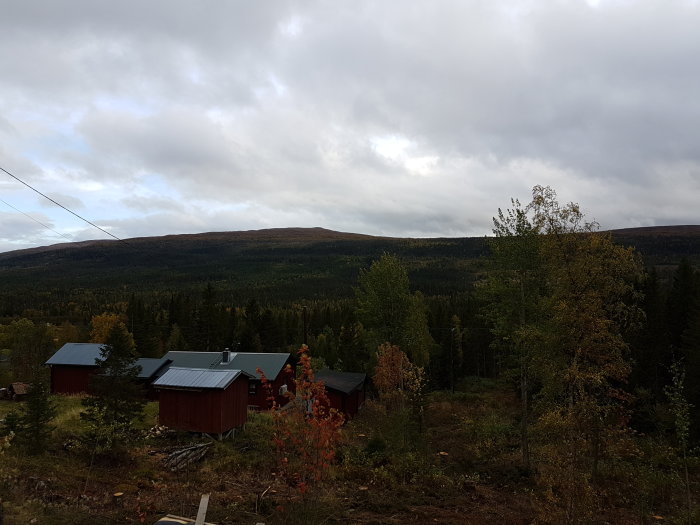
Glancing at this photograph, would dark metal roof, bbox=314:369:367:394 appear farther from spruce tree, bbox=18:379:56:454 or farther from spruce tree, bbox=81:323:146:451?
Answer: spruce tree, bbox=18:379:56:454

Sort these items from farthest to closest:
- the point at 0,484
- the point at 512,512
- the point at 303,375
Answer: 1. the point at 512,512
2. the point at 0,484
3. the point at 303,375

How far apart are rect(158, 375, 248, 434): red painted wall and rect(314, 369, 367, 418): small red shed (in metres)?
10.1

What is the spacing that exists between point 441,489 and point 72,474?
15.7m

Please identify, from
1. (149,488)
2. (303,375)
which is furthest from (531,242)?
(149,488)

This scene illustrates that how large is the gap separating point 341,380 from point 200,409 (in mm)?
16690

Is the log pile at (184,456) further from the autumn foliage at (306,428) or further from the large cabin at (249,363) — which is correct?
the large cabin at (249,363)

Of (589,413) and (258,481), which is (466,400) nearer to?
(258,481)

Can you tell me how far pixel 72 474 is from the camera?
18031 millimetres

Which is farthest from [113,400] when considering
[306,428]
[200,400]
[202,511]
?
[306,428]

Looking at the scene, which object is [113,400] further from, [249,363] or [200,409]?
[249,363]

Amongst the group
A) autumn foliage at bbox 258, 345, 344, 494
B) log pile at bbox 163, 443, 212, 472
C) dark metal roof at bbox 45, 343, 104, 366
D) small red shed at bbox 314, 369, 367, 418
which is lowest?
small red shed at bbox 314, 369, 367, 418

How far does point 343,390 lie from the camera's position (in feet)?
122

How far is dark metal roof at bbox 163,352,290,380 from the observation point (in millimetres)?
37656

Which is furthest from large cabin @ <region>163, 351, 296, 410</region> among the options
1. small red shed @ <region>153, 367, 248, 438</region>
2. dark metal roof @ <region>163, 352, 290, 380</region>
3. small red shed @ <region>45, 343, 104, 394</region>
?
small red shed @ <region>153, 367, 248, 438</region>
